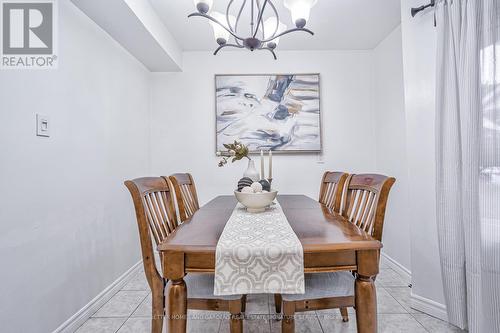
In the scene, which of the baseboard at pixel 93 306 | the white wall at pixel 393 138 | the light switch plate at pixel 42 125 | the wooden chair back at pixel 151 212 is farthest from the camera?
the white wall at pixel 393 138

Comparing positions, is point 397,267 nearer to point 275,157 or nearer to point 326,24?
point 275,157

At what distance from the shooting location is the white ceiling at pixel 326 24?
217 cm

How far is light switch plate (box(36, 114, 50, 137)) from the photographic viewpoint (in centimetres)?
140

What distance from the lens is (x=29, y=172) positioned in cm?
134

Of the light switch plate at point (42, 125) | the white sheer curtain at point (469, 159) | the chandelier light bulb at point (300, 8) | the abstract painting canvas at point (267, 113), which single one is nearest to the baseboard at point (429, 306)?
the white sheer curtain at point (469, 159)

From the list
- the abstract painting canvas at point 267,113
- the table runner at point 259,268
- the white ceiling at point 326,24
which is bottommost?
the table runner at point 259,268

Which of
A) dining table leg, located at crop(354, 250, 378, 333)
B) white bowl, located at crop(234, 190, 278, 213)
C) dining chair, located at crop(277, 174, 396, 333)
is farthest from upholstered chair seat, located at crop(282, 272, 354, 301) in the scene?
white bowl, located at crop(234, 190, 278, 213)

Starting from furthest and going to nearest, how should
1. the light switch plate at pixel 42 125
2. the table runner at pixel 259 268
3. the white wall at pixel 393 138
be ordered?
the white wall at pixel 393 138, the light switch plate at pixel 42 125, the table runner at pixel 259 268

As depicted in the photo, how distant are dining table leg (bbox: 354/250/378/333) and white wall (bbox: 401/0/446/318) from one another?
3.71 feet

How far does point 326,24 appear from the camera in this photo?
8.07 feet

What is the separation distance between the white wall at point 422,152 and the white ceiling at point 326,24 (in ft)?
1.50

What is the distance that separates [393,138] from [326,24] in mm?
1356

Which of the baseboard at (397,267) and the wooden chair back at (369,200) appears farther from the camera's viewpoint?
the baseboard at (397,267)

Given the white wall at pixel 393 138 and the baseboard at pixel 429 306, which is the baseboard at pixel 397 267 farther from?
the baseboard at pixel 429 306
